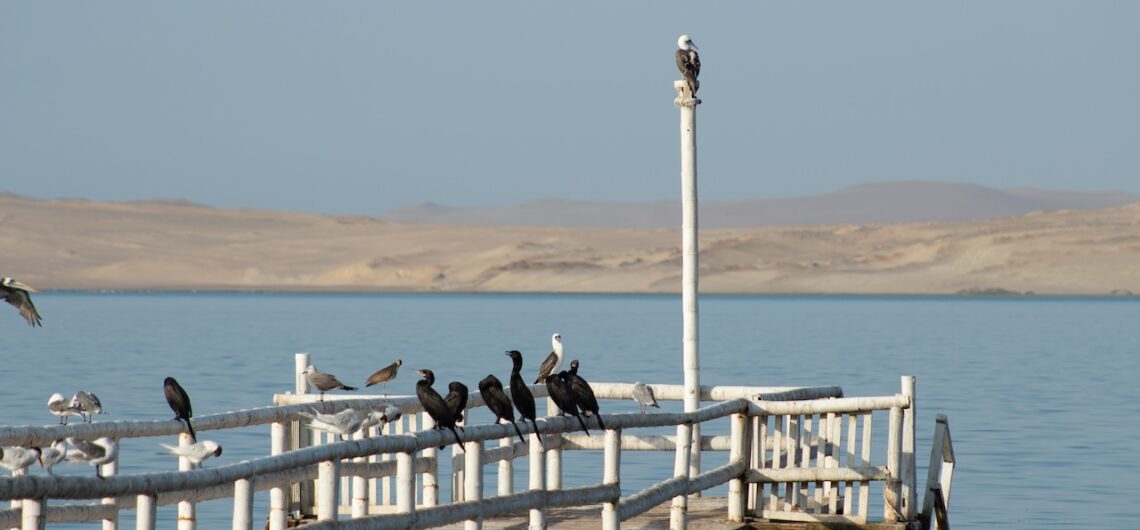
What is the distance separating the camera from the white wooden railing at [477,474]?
9.55 meters

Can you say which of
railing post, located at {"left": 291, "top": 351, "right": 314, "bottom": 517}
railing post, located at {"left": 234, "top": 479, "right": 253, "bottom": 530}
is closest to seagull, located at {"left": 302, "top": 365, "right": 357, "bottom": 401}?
railing post, located at {"left": 291, "top": 351, "right": 314, "bottom": 517}

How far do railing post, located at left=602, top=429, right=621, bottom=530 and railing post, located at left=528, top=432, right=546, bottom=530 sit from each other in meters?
0.78

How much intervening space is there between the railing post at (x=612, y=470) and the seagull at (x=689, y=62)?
398 cm

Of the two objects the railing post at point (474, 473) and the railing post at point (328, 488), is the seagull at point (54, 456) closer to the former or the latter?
the railing post at point (328, 488)

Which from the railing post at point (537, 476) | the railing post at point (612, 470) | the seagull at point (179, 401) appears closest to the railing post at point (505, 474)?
the railing post at point (612, 470)

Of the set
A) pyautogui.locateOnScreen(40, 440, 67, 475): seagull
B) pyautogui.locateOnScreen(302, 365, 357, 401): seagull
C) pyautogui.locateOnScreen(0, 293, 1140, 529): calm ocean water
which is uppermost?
pyautogui.locateOnScreen(302, 365, 357, 401): seagull

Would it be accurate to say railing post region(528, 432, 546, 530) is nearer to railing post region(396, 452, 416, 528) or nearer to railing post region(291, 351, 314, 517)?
railing post region(396, 452, 416, 528)

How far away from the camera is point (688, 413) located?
14625 millimetres

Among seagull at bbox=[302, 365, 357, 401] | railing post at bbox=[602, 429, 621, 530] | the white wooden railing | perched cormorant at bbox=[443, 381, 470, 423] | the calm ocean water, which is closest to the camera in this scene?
the white wooden railing

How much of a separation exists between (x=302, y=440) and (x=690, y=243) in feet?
12.4

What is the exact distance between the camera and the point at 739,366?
62.9 m

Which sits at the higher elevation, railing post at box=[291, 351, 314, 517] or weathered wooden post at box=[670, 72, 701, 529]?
weathered wooden post at box=[670, 72, 701, 529]

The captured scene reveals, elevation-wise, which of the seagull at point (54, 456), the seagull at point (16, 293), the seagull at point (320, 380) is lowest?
the seagull at point (54, 456)

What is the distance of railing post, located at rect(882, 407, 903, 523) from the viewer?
16.2m
